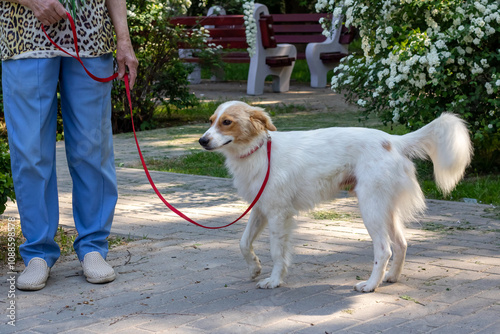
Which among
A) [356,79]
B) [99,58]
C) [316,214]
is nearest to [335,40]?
[356,79]

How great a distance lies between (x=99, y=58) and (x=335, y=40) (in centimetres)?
1218

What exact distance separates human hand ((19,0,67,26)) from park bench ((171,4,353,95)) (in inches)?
364

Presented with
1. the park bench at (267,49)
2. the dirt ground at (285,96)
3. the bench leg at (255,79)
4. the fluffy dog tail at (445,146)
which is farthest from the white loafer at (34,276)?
the bench leg at (255,79)

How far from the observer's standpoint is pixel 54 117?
406cm

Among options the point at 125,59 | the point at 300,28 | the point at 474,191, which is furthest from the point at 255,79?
the point at 125,59

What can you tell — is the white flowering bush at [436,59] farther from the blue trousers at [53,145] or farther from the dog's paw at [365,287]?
the blue trousers at [53,145]

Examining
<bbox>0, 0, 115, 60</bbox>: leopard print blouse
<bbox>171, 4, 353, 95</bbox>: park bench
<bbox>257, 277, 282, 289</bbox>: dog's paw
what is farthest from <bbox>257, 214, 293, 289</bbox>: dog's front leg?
<bbox>171, 4, 353, 95</bbox>: park bench

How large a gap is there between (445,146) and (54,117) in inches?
92.6

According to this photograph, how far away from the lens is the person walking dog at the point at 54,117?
3.86 meters

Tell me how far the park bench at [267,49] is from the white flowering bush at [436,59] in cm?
678

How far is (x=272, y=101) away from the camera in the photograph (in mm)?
13086

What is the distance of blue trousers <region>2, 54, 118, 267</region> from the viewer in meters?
3.88

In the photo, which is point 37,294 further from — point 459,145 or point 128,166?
point 128,166

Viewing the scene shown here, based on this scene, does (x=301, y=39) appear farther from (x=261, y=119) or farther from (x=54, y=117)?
(x=54, y=117)
